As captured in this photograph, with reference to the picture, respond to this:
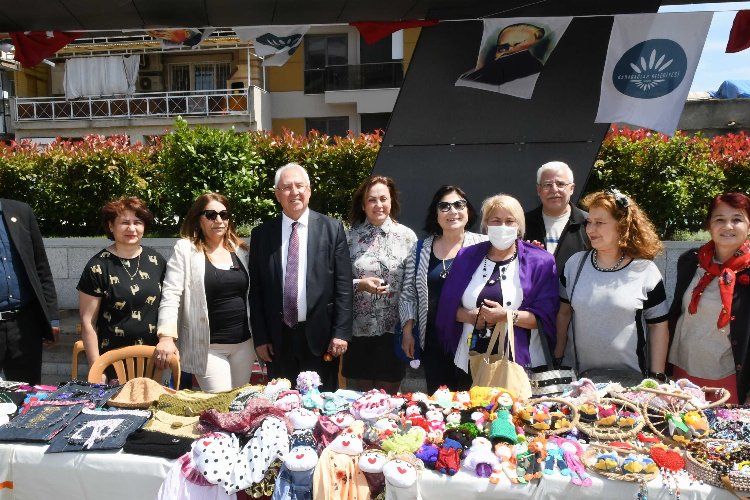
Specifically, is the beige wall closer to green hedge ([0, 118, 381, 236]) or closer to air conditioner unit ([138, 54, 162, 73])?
air conditioner unit ([138, 54, 162, 73])

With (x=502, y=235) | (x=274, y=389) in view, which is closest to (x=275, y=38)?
(x=502, y=235)

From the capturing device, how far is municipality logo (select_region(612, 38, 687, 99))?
16.0ft

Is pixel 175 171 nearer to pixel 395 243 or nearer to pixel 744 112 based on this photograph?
pixel 395 243

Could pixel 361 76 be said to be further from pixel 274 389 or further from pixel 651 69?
pixel 274 389

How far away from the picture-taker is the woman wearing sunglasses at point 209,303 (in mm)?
3416

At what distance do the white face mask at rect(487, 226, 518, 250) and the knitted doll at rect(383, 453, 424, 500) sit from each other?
1363mm

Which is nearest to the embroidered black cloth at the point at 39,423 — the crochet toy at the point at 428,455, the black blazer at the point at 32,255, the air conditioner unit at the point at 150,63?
the black blazer at the point at 32,255

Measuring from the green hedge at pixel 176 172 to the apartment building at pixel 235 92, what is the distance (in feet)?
40.4

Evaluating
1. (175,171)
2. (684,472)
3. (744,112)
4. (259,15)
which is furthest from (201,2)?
(744,112)

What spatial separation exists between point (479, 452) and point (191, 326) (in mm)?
1966

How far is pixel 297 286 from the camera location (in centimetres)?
350

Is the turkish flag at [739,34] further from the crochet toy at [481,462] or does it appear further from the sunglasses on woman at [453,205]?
the crochet toy at [481,462]

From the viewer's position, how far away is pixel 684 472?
210 centimetres

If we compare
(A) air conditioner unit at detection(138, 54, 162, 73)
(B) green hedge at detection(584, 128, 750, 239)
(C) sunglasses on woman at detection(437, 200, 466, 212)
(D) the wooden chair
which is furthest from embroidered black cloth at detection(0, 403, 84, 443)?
(A) air conditioner unit at detection(138, 54, 162, 73)
